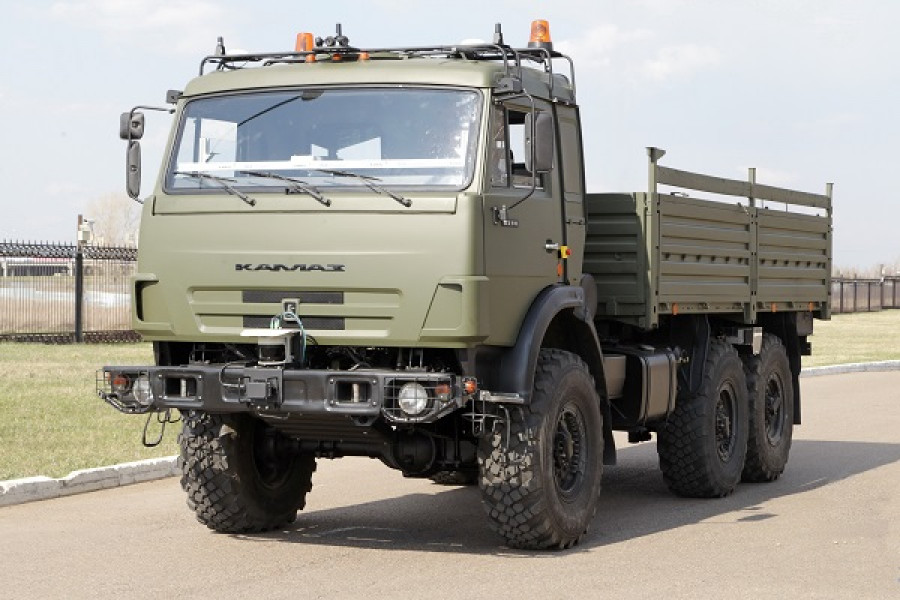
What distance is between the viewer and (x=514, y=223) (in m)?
9.24

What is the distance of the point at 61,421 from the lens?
642 inches

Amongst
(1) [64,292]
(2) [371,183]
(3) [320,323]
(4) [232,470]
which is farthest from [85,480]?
(1) [64,292]

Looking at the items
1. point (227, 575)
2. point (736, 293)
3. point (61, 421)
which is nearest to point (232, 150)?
point (227, 575)

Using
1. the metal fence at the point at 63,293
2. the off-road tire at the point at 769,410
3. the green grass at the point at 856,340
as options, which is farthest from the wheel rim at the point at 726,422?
the metal fence at the point at 63,293

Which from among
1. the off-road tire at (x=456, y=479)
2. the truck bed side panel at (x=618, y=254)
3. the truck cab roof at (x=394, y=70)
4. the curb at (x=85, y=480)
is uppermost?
the truck cab roof at (x=394, y=70)

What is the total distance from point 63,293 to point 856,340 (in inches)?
856

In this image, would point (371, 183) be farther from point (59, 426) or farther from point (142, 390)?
point (59, 426)

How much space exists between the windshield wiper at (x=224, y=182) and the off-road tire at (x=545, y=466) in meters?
1.99

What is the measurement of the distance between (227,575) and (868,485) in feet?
20.9

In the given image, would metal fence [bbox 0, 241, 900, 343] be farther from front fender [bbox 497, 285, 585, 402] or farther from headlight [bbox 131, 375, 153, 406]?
front fender [bbox 497, 285, 585, 402]

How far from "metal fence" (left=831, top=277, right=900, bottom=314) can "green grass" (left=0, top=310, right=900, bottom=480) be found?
31.6m

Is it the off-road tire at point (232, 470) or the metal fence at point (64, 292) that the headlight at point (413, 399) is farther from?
the metal fence at point (64, 292)

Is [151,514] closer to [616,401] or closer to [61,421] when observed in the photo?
[616,401]

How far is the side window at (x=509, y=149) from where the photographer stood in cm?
916
